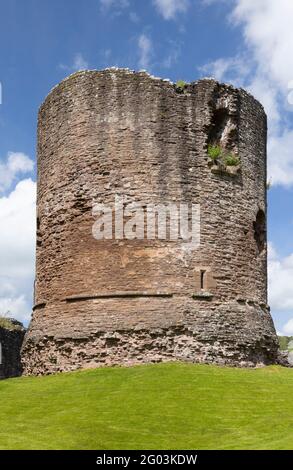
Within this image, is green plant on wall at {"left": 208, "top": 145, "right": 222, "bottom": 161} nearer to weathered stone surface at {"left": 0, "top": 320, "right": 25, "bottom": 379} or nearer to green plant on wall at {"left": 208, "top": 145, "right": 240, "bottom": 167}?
green plant on wall at {"left": 208, "top": 145, "right": 240, "bottom": 167}

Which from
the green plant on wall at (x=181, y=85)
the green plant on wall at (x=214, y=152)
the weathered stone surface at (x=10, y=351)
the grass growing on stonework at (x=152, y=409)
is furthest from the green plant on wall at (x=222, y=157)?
the weathered stone surface at (x=10, y=351)

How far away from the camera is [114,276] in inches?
683

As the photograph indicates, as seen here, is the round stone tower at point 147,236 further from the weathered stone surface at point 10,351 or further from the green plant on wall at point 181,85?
the weathered stone surface at point 10,351

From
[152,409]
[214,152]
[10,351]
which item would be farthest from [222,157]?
[10,351]

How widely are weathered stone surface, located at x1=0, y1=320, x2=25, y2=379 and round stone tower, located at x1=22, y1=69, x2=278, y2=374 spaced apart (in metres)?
9.30

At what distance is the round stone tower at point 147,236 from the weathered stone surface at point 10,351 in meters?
9.30

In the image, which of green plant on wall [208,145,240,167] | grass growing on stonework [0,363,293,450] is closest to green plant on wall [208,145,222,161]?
green plant on wall [208,145,240,167]

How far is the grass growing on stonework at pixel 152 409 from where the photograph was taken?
35.4 ft

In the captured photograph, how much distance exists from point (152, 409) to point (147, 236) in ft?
19.0

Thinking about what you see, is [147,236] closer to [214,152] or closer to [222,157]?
[214,152]

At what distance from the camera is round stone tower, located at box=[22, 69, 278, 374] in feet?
55.9
